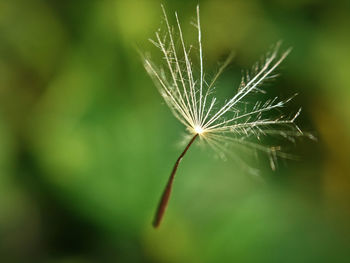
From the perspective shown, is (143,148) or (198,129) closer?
(198,129)

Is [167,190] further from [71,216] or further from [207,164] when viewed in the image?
[71,216]

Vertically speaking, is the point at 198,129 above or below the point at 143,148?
below

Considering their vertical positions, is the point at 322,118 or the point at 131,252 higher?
the point at 322,118

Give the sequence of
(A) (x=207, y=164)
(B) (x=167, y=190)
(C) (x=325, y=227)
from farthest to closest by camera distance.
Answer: (A) (x=207, y=164) < (C) (x=325, y=227) < (B) (x=167, y=190)

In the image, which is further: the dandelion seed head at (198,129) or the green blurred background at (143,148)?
the green blurred background at (143,148)

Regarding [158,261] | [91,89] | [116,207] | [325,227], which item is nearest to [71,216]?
[116,207]

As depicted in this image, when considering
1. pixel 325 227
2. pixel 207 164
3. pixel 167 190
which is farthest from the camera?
pixel 207 164

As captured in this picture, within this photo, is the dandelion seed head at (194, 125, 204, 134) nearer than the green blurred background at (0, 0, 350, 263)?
Yes

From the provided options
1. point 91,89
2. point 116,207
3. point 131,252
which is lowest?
point 131,252
